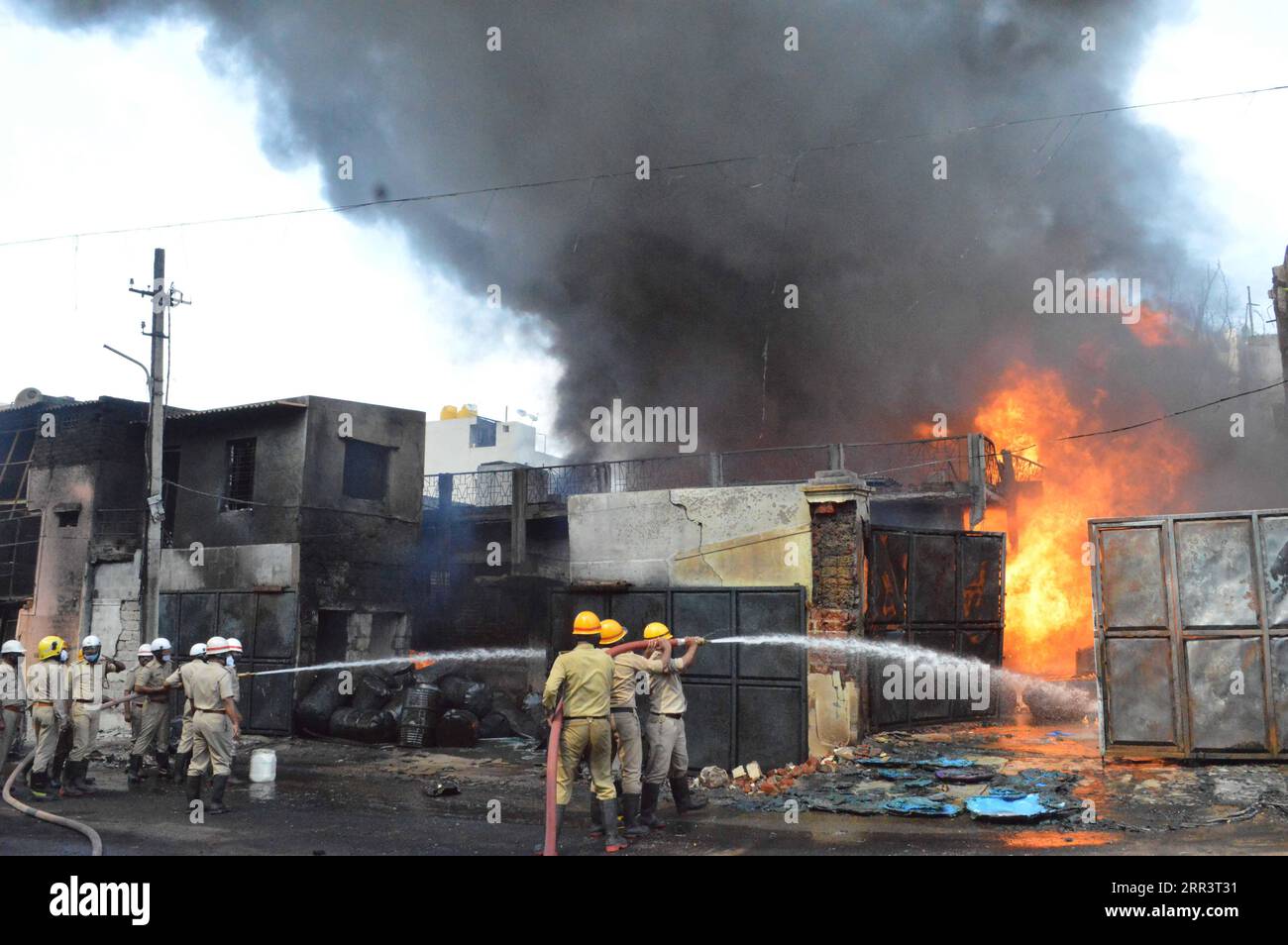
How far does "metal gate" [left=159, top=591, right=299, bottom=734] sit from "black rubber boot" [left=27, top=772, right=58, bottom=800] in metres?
5.82

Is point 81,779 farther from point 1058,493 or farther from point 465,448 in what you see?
point 465,448

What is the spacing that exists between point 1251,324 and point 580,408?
101ft

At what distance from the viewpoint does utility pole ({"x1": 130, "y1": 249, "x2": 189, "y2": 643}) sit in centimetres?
1595

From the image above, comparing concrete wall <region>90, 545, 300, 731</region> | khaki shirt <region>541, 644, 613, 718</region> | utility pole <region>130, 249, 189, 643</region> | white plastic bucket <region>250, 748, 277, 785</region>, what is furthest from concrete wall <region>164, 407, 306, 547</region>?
khaki shirt <region>541, 644, 613, 718</region>

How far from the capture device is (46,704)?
11.3m

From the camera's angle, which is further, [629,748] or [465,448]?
[465,448]

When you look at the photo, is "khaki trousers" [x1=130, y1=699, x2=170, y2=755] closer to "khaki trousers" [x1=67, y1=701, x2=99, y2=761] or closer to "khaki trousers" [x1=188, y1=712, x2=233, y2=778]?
"khaki trousers" [x1=67, y1=701, x2=99, y2=761]

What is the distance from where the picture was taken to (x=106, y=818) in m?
9.79

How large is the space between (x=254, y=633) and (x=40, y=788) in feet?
23.6

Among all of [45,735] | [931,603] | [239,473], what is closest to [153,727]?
[45,735]

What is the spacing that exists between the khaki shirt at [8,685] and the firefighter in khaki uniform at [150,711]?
123 centimetres

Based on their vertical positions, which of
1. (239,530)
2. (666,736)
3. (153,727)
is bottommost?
(153,727)

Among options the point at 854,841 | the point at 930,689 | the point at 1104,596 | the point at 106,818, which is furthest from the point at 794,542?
the point at 106,818
